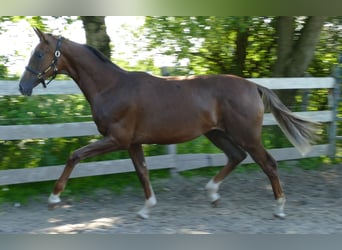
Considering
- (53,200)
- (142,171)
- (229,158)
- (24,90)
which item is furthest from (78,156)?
(229,158)

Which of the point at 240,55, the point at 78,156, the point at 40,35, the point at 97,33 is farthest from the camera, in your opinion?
the point at 240,55

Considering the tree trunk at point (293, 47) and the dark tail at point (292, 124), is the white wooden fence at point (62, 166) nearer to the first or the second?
the tree trunk at point (293, 47)

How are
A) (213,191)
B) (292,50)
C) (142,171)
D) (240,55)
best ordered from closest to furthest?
A: (142,171) → (213,191) → (292,50) → (240,55)

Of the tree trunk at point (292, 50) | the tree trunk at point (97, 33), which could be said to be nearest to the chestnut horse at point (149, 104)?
the tree trunk at point (97, 33)

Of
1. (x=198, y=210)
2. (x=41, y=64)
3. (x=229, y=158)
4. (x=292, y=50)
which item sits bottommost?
(x=198, y=210)

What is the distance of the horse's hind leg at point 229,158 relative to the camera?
242 inches

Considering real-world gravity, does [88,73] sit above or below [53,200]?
above

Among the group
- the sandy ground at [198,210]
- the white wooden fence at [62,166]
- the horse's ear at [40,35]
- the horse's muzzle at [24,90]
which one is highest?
the horse's ear at [40,35]

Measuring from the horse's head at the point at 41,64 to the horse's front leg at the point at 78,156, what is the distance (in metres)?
0.88

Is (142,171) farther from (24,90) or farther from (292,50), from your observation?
(292,50)

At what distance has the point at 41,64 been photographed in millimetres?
5520

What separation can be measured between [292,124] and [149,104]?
5.80 ft

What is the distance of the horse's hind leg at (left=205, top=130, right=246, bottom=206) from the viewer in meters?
6.14

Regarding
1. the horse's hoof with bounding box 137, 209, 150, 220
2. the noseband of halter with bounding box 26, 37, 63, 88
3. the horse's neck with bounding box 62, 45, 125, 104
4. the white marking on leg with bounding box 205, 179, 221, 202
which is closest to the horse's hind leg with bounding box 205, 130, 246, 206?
the white marking on leg with bounding box 205, 179, 221, 202
